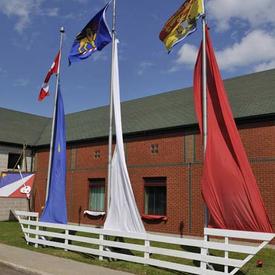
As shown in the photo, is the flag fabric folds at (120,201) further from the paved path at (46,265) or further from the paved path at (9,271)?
the paved path at (9,271)

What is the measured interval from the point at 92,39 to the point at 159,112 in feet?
25.6

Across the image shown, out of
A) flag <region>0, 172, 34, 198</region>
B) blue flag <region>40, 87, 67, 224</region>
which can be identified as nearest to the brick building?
flag <region>0, 172, 34, 198</region>

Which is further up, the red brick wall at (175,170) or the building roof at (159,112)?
the building roof at (159,112)

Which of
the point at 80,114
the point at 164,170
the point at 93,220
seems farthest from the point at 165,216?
the point at 80,114

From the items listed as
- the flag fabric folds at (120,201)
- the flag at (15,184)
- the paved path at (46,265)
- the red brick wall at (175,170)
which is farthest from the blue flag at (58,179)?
the flag at (15,184)

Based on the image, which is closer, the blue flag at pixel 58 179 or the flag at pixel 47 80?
the blue flag at pixel 58 179

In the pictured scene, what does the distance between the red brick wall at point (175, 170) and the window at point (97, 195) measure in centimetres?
29

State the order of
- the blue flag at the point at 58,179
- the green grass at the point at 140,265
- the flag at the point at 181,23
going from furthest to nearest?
the blue flag at the point at 58,179, the flag at the point at 181,23, the green grass at the point at 140,265

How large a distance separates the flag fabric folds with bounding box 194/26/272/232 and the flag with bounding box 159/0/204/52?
1.99 feet

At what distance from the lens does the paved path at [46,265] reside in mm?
9967

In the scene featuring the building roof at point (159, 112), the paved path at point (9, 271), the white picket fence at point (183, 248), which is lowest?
the paved path at point (9, 271)

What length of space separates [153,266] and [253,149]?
284 inches

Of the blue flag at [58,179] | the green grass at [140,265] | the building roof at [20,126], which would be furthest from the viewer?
the building roof at [20,126]

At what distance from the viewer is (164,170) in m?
19.0
